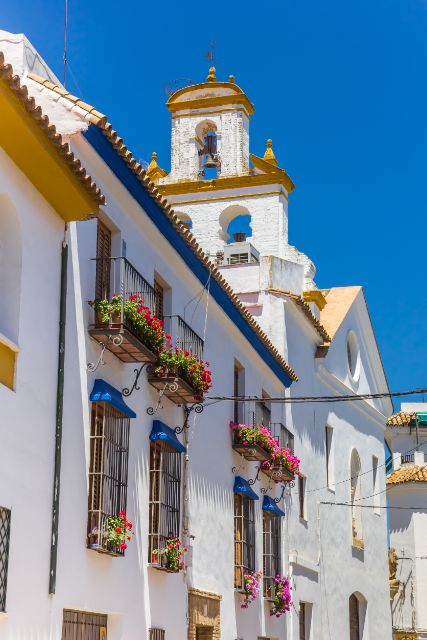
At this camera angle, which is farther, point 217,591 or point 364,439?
point 364,439

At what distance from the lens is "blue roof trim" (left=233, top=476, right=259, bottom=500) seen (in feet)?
68.6

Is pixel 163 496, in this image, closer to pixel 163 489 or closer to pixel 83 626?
pixel 163 489

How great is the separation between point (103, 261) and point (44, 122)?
341cm

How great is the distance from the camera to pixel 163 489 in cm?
1645

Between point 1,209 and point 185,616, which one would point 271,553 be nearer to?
point 185,616

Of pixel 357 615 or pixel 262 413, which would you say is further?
pixel 357 615

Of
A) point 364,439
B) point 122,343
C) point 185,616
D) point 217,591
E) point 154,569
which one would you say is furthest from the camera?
point 364,439

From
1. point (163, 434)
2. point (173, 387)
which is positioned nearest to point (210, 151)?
point (173, 387)

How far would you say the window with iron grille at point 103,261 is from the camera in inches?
571

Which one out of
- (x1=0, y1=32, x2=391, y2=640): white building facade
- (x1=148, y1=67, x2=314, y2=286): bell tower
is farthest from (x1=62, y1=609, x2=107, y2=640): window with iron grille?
(x1=148, y1=67, x2=314, y2=286): bell tower

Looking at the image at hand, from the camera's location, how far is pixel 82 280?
13.8 metres

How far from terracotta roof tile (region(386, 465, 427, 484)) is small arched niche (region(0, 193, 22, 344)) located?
111 ft

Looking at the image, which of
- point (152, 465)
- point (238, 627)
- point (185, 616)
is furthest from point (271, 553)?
point (152, 465)

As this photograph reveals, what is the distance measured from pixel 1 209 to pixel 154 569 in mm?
6016
